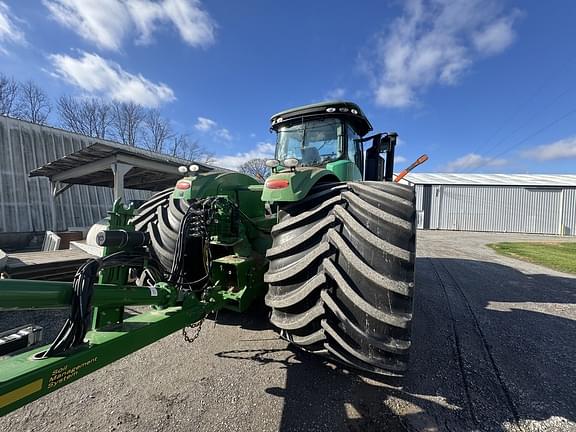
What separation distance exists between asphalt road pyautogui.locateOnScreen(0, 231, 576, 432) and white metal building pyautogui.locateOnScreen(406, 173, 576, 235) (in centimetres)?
1985

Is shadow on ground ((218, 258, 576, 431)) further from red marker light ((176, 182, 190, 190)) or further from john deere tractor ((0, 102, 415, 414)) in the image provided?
red marker light ((176, 182, 190, 190))

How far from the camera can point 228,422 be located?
1.70 m

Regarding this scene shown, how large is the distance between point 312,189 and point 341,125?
5.65ft

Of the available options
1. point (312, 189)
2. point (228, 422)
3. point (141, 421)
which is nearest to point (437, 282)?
point (312, 189)

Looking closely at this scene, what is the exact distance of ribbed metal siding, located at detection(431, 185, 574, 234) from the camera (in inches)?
848

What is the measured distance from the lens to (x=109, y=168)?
9078 millimetres

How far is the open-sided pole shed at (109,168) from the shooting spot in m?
8.17

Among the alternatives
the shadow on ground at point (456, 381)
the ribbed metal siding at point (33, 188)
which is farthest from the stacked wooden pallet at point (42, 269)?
the ribbed metal siding at point (33, 188)

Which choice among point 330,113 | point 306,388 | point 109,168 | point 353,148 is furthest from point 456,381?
point 109,168

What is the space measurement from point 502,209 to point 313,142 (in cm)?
2373

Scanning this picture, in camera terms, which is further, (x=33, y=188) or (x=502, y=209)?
(x=502, y=209)

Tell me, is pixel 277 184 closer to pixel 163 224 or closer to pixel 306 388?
pixel 163 224

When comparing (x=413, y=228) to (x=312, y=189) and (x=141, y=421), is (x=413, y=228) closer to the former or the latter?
(x=312, y=189)

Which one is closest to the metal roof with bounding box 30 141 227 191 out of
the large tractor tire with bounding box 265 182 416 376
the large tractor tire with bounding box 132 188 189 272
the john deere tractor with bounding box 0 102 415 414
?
the large tractor tire with bounding box 132 188 189 272
